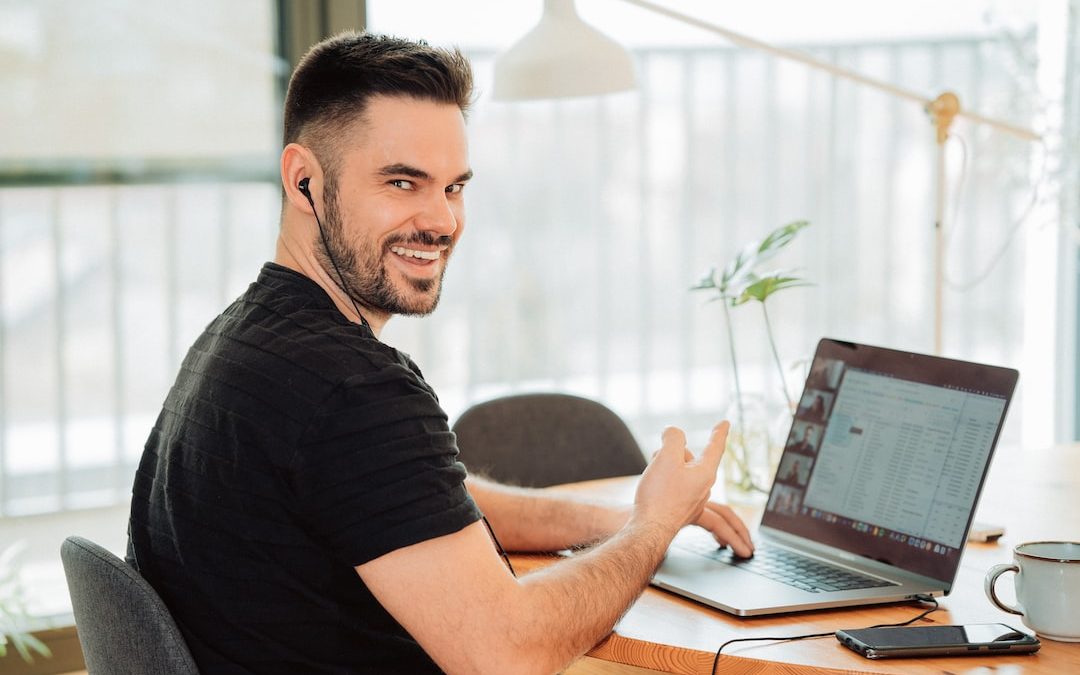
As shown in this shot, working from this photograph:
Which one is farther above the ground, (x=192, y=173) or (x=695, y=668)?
(x=192, y=173)

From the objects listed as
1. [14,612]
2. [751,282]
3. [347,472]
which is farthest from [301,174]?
[14,612]

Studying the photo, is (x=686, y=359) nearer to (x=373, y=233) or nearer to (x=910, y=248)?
(x=910, y=248)

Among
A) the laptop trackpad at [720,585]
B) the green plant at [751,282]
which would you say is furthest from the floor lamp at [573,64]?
the laptop trackpad at [720,585]

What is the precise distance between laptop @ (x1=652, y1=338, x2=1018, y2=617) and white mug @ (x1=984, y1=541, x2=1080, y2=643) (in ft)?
0.39

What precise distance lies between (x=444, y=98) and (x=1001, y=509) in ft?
3.49

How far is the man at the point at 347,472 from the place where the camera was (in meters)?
1.21

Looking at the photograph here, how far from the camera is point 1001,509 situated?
1.86 metres

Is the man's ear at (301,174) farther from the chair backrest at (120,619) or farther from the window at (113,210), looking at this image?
the window at (113,210)

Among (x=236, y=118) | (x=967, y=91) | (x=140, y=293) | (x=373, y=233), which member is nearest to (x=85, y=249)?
(x=140, y=293)

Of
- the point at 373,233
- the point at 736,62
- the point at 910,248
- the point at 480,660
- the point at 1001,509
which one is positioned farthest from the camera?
the point at 910,248

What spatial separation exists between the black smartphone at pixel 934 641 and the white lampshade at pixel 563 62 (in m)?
1.04

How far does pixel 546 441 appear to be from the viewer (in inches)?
93.2

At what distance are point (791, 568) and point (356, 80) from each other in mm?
792

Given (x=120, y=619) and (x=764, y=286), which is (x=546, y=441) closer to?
(x=764, y=286)
